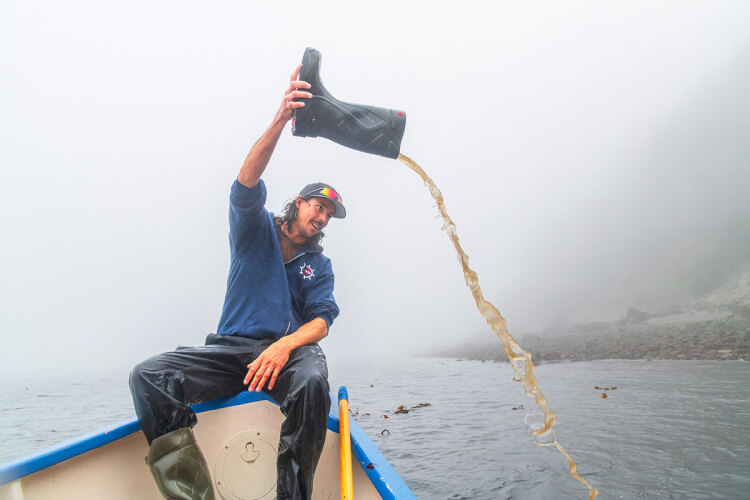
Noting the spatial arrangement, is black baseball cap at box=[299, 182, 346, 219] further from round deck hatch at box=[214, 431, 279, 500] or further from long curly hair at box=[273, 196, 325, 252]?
round deck hatch at box=[214, 431, 279, 500]

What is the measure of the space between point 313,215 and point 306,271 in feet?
1.40

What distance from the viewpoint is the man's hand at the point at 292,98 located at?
7.59 ft

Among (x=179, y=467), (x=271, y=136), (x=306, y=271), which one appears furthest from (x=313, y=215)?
(x=179, y=467)

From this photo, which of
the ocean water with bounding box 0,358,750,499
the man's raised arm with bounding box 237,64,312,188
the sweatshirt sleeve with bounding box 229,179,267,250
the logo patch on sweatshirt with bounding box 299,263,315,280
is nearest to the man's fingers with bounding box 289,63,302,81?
the man's raised arm with bounding box 237,64,312,188

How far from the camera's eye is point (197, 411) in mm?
2541

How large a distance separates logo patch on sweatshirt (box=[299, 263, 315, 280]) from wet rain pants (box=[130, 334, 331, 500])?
0.62 m

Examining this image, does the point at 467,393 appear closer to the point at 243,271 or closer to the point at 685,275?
the point at 243,271

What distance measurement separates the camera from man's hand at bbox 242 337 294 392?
2326 millimetres

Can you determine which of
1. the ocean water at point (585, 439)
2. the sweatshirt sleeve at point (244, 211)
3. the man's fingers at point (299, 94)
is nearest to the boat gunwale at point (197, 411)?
the sweatshirt sleeve at point (244, 211)

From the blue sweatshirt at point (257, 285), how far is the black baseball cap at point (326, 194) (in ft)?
1.24

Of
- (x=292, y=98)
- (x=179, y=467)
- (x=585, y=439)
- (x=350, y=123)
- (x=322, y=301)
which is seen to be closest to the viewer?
(x=179, y=467)

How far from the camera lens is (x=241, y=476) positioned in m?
2.59

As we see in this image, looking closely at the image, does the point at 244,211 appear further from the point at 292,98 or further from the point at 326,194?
the point at 292,98

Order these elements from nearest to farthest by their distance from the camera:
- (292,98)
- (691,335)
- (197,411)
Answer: (292,98)
(197,411)
(691,335)
